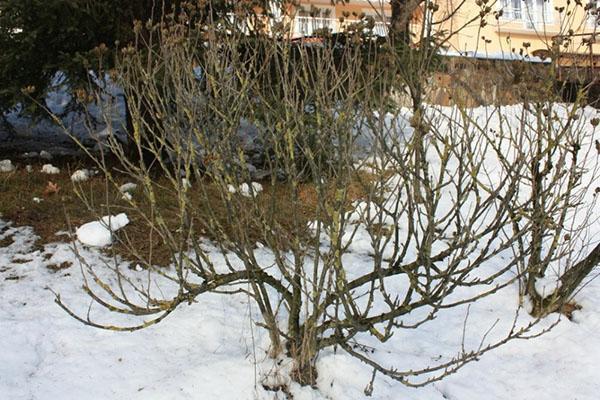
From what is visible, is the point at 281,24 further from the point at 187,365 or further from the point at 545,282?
the point at 545,282

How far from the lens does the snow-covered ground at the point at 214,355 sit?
2.97 m

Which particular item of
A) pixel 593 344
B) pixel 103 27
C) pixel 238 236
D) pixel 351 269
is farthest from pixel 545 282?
pixel 103 27

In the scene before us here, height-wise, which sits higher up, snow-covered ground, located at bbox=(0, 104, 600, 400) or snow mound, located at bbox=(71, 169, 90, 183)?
snow mound, located at bbox=(71, 169, 90, 183)

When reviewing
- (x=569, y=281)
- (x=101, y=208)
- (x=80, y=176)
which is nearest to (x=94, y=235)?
(x=101, y=208)

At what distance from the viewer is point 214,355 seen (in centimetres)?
325

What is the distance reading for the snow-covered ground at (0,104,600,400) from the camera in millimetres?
2967

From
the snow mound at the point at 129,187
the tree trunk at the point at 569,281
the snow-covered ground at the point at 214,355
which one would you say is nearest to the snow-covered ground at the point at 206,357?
the snow-covered ground at the point at 214,355

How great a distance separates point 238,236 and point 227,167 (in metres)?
0.40

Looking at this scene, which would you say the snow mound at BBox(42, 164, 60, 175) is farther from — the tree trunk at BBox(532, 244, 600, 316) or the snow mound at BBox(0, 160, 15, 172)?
the tree trunk at BBox(532, 244, 600, 316)

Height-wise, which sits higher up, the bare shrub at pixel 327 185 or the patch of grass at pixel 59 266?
the bare shrub at pixel 327 185

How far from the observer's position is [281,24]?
9.63 feet

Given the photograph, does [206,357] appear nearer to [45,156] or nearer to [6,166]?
[6,166]

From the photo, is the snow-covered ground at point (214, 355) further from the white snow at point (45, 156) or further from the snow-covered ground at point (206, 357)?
the white snow at point (45, 156)

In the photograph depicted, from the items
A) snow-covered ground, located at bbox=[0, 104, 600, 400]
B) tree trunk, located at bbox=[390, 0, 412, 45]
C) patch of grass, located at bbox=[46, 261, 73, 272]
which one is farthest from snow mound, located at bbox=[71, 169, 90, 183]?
tree trunk, located at bbox=[390, 0, 412, 45]
